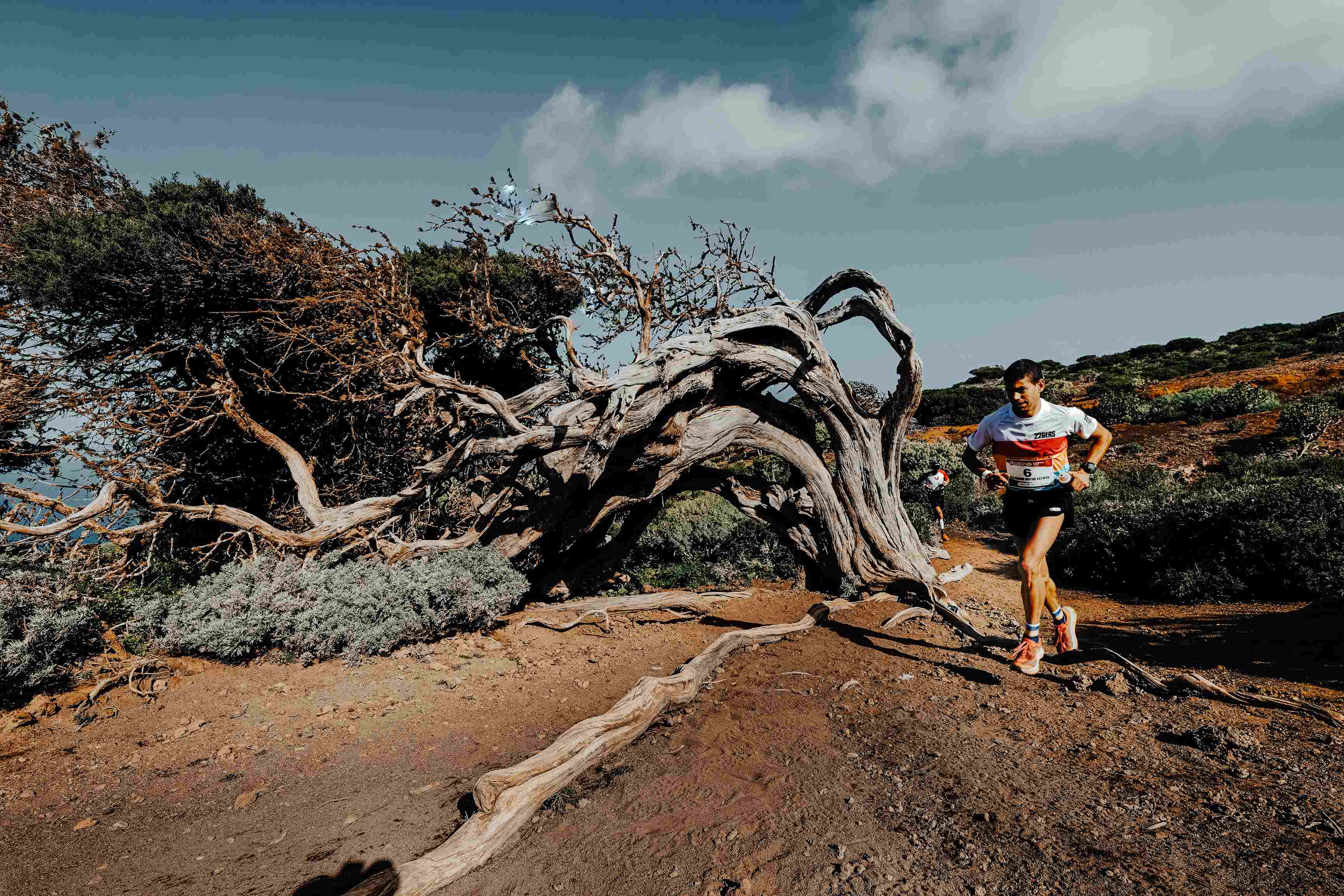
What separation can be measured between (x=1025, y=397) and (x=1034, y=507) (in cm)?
75

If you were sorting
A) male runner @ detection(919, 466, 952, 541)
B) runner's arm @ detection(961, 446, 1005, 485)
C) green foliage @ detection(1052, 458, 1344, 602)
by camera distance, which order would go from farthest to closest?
male runner @ detection(919, 466, 952, 541)
green foliage @ detection(1052, 458, 1344, 602)
runner's arm @ detection(961, 446, 1005, 485)

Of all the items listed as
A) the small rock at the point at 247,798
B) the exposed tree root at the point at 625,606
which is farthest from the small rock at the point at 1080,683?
the small rock at the point at 247,798

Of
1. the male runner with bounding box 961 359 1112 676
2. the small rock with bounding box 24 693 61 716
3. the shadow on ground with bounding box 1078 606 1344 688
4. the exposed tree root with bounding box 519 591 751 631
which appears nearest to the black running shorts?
the male runner with bounding box 961 359 1112 676

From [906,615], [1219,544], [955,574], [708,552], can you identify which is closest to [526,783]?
[906,615]

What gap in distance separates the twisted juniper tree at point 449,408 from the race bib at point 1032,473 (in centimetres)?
281

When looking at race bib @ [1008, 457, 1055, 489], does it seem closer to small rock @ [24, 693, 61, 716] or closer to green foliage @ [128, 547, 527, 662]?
green foliage @ [128, 547, 527, 662]

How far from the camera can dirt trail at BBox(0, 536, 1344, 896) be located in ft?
7.85

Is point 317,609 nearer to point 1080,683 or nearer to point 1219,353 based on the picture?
point 1080,683

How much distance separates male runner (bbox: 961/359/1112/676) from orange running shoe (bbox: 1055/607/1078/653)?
35cm

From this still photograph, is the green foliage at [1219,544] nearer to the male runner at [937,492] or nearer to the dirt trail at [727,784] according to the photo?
the male runner at [937,492]

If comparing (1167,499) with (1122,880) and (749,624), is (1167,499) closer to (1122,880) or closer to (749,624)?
(749,624)

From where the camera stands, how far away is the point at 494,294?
8773 millimetres

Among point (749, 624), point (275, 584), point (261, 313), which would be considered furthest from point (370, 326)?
point (749, 624)

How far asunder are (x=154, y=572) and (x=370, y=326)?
321 cm
